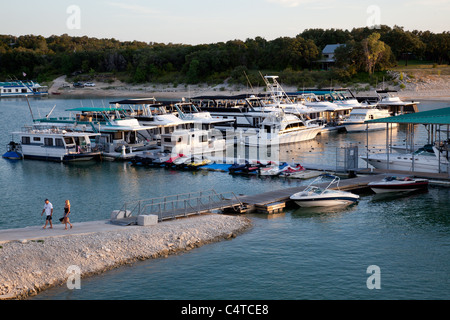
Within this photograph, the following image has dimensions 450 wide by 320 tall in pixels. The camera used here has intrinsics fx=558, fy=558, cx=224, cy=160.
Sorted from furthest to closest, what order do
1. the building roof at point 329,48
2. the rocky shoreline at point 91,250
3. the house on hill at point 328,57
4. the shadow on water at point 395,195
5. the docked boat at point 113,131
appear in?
1. the building roof at point 329,48
2. the house on hill at point 328,57
3. the docked boat at point 113,131
4. the shadow on water at point 395,195
5. the rocky shoreline at point 91,250

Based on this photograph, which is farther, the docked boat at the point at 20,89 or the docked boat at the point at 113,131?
the docked boat at the point at 20,89

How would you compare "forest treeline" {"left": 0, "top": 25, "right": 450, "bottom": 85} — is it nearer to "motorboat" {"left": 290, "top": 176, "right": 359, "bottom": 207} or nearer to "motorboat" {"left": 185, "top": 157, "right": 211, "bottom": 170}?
"motorboat" {"left": 185, "top": 157, "right": 211, "bottom": 170}

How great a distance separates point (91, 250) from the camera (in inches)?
923

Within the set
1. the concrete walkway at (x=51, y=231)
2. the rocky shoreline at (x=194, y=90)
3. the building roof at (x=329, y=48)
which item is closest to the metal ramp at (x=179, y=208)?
the concrete walkway at (x=51, y=231)

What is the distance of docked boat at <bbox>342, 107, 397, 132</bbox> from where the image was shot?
76.2m

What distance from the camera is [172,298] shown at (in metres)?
20.8

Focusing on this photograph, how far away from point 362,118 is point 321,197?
4693cm

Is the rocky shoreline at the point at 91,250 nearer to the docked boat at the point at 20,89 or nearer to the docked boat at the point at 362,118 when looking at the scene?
the docked boat at the point at 362,118

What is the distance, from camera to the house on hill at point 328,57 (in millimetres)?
143125

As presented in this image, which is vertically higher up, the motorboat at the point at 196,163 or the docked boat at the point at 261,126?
the docked boat at the point at 261,126

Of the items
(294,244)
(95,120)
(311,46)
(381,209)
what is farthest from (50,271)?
(311,46)

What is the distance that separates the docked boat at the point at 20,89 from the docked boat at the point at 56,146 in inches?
4756
